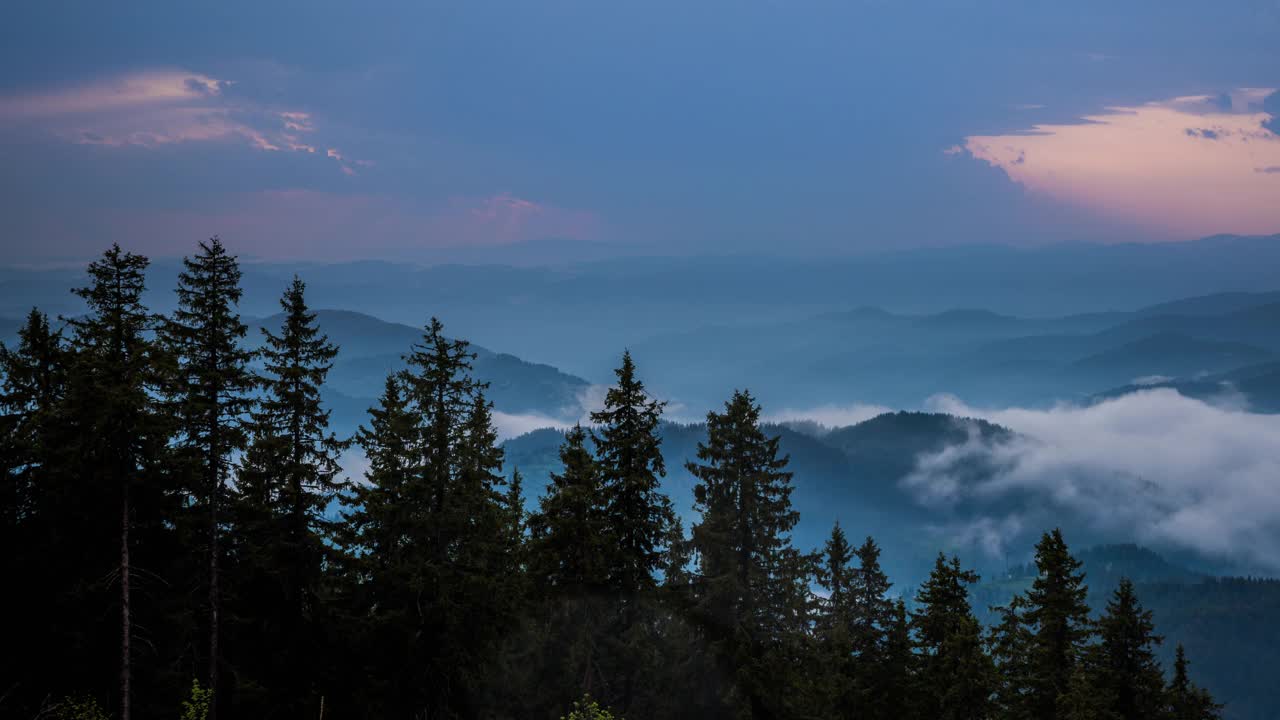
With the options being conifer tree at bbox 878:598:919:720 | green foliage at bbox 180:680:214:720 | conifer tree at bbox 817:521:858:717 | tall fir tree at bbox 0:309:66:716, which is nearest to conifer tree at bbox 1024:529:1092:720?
conifer tree at bbox 878:598:919:720

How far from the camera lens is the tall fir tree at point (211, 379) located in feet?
78.1

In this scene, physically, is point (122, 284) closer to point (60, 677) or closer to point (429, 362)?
point (429, 362)

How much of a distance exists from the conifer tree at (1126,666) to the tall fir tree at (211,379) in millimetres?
32487

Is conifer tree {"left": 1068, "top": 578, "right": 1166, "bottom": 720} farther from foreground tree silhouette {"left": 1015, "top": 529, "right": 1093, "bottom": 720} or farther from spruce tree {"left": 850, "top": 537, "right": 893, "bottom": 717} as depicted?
spruce tree {"left": 850, "top": 537, "right": 893, "bottom": 717}

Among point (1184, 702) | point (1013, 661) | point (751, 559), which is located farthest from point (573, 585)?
point (1184, 702)

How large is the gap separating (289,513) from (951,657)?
25.1m

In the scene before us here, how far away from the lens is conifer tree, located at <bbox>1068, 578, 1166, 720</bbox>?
3538 centimetres

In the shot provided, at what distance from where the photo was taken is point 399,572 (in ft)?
92.9

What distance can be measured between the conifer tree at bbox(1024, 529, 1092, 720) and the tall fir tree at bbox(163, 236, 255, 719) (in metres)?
29.4

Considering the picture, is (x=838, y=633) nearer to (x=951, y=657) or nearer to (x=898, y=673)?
(x=898, y=673)

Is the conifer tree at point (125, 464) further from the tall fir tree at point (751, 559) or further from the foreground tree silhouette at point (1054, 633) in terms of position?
the foreground tree silhouette at point (1054, 633)

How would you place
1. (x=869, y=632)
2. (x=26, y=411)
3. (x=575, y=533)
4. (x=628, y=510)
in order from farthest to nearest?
(x=869, y=632), (x=26, y=411), (x=628, y=510), (x=575, y=533)

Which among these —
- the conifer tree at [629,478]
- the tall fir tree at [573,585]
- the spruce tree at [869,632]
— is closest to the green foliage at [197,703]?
the tall fir tree at [573,585]

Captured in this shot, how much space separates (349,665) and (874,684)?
2019 centimetres
